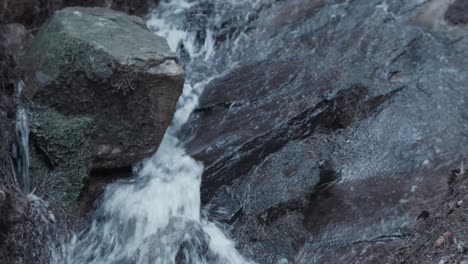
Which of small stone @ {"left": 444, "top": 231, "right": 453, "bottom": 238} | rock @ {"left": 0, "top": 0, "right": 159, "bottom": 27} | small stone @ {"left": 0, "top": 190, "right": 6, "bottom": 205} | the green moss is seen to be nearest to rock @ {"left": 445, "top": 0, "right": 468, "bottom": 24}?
small stone @ {"left": 444, "top": 231, "right": 453, "bottom": 238}

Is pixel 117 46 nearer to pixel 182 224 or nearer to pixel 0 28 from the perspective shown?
pixel 0 28

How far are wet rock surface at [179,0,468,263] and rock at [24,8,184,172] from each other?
55 centimetres

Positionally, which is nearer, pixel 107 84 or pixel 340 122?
pixel 107 84

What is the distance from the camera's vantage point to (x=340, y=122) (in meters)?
5.53

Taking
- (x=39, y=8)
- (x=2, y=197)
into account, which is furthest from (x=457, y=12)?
(x=2, y=197)

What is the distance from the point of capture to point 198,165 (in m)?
5.25

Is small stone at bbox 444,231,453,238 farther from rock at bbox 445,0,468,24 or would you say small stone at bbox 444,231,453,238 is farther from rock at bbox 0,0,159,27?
rock at bbox 0,0,159,27

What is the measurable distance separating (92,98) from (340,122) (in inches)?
85.1

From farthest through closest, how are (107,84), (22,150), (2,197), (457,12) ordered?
(457,12)
(107,84)
(22,150)
(2,197)

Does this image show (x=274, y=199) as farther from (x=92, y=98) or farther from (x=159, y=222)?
(x=92, y=98)

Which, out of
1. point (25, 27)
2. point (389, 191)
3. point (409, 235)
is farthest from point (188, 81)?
point (409, 235)

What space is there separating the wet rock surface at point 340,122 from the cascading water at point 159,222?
141mm

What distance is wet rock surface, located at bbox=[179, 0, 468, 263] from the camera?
4.83 metres

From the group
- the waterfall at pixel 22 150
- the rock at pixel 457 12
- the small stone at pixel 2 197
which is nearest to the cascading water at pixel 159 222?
the waterfall at pixel 22 150
